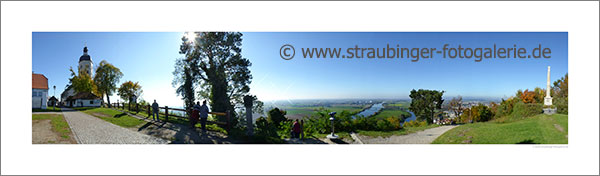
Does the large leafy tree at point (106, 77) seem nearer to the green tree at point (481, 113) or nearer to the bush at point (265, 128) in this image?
the bush at point (265, 128)

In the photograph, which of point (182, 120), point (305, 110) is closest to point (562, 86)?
point (305, 110)

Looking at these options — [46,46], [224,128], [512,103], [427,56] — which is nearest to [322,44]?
[427,56]

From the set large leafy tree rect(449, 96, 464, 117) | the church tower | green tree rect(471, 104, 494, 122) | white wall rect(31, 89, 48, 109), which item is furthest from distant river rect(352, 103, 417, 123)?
white wall rect(31, 89, 48, 109)

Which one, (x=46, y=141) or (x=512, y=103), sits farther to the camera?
(x=512, y=103)

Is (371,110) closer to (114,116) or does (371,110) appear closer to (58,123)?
(114,116)

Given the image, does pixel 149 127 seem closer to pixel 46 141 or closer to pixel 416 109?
pixel 46 141

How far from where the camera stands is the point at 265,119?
448cm

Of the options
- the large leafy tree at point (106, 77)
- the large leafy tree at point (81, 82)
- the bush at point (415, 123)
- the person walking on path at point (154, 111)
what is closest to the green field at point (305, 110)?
the bush at point (415, 123)

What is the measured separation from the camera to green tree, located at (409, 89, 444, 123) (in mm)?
3945

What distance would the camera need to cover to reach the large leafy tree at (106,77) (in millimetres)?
4180

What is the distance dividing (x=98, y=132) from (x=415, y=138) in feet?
21.7

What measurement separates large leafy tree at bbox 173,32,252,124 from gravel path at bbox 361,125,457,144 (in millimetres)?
3030

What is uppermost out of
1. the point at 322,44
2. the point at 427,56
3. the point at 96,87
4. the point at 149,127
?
the point at 322,44

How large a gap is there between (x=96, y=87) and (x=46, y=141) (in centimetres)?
129
